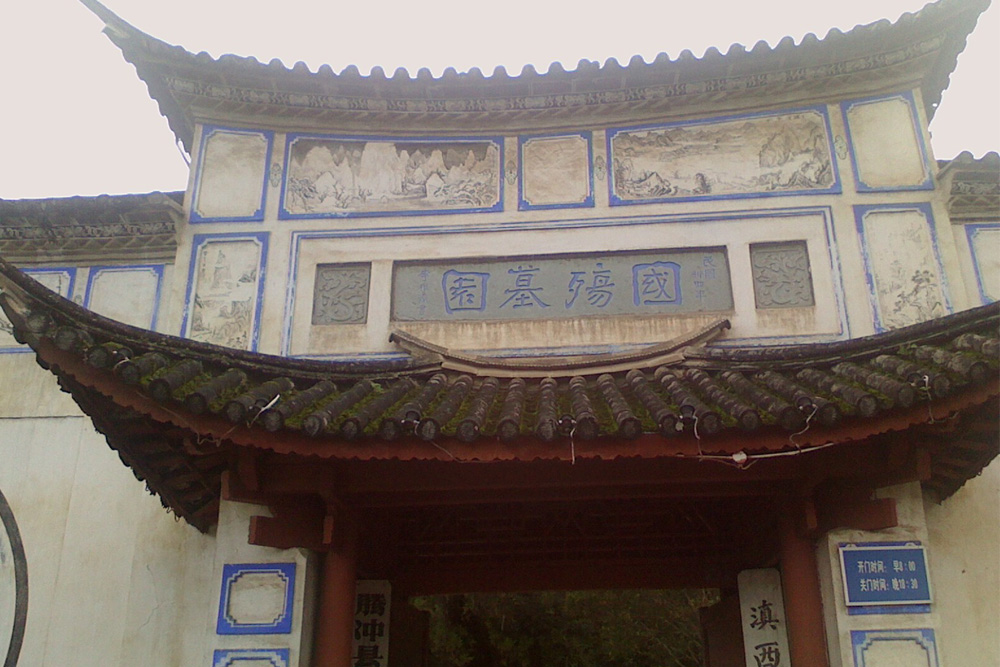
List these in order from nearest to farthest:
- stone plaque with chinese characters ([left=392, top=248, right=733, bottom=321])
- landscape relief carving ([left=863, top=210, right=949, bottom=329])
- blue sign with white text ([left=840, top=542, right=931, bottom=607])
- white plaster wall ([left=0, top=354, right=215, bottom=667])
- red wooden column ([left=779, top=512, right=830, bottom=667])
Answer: blue sign with white text ([left=840, top=542, right=931, bottom=607])
red wooden column ([left=779, top=512, right=830, bottom=667])
white plaster wall ([left=0, top=354, right=215, bottom=667])
landscape relief carving ([left=863, top=210, right=949, bottom=329])
stone plaque with chinese characters ([left=392, top=248, right=733, bottom=321])

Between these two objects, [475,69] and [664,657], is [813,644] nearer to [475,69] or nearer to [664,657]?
[475,69]

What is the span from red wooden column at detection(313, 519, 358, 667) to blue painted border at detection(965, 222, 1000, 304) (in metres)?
5.16

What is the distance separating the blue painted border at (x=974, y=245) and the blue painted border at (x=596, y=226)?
3.50 feet

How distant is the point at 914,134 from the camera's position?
7547 mm

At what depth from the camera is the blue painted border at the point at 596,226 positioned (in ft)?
22.9

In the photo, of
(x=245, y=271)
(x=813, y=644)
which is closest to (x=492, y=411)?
(x=813, y=644)

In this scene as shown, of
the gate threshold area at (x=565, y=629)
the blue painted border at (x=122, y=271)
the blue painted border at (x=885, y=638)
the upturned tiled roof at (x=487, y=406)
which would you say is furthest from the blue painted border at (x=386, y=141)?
the gate threshold area at (x=565, y=629)

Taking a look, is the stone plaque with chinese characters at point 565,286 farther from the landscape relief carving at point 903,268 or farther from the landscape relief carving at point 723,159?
the landscape relief carving at point 903,268

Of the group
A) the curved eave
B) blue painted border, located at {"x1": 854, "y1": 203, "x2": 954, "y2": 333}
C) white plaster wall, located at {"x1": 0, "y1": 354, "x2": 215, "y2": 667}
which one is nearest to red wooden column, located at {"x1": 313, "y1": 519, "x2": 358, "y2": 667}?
white plaster wall, located at {"x1": 0, "y1": 354, "x2": 215, "y2": 667}

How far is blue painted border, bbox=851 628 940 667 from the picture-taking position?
511 cm

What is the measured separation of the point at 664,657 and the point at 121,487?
42.8 ft

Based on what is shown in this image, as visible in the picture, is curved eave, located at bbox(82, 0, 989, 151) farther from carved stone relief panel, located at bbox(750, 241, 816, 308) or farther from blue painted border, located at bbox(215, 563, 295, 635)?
blue painted border, located at bbox(215, 563, 295, 635)

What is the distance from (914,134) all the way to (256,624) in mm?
6445

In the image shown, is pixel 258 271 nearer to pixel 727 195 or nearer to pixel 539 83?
pixel 539 83
